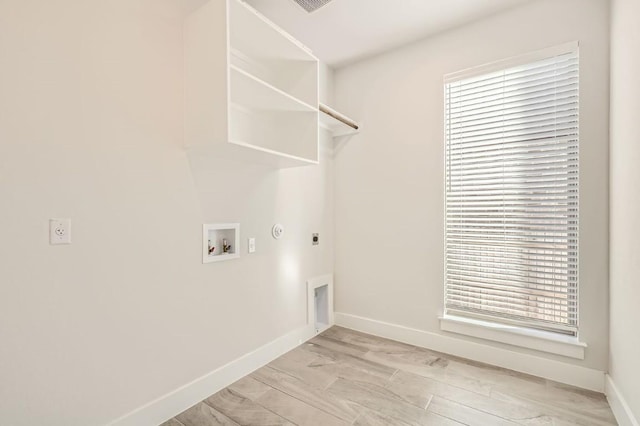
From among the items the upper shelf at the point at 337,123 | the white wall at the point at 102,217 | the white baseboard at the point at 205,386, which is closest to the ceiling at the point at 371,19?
the upper shelf at the point at 337,123

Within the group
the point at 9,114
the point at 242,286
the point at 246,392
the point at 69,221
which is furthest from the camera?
the point at 242,286

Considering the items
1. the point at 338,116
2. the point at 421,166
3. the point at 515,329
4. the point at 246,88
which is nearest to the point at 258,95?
the point at 246,88

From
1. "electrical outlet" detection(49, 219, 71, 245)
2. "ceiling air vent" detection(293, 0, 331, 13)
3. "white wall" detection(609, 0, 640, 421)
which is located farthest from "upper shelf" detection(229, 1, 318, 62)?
"white wall" detection(609, 0, 640, 421)

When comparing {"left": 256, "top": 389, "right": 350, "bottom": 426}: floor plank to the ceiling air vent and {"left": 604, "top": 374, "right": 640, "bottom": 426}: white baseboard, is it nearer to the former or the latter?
{"left": 604, "top": 374, "right": 640, "bottom": 426}: white baseboard

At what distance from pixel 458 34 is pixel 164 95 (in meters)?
2.30

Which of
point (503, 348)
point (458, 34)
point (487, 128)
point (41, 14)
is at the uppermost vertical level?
point (458, 34)

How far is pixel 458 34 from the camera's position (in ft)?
7.95

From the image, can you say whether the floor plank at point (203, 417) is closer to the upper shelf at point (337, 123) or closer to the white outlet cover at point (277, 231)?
the white outlet cover at point (277, 231)

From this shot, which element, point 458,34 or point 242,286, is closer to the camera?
point 242,286

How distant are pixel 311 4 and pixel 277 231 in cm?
170

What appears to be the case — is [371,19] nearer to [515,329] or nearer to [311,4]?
[311,4]

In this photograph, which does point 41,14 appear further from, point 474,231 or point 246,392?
point 474,231

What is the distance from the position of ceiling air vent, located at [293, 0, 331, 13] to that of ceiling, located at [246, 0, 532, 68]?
0.03 meters

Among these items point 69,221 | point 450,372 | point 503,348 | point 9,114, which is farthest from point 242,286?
point 503,348
